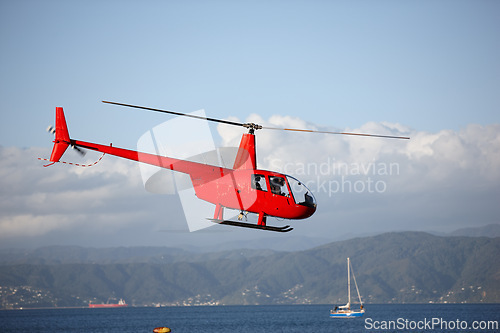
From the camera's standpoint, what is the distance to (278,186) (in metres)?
30.3

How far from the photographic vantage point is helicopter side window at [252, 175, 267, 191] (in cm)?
2980

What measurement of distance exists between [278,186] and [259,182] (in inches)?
40.7

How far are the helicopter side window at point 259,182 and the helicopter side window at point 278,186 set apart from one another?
1.14 feet

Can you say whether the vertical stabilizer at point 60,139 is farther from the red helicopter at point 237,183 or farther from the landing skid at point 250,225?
the landing skid at point 250,225

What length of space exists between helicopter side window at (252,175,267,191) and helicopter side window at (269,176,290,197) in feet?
1.14

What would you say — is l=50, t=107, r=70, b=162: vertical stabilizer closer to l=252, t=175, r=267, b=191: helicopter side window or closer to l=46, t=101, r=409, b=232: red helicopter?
l=46, t=101, r=409, b=232: red helicopter

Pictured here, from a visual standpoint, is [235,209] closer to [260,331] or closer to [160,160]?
[160,160]

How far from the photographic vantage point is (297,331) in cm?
18825

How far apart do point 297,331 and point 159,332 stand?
82.1m

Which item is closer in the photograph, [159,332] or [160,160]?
[160,160]

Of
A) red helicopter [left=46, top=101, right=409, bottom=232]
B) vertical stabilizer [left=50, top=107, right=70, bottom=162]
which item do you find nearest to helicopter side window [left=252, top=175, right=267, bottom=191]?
red helicopter [left=46, top=101, right=409, bottom=232]

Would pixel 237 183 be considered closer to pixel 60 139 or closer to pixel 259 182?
pixel 259 182

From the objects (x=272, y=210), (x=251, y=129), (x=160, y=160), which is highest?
(x=251, y=129)

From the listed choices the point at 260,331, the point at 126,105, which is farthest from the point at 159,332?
the point at 126,105
